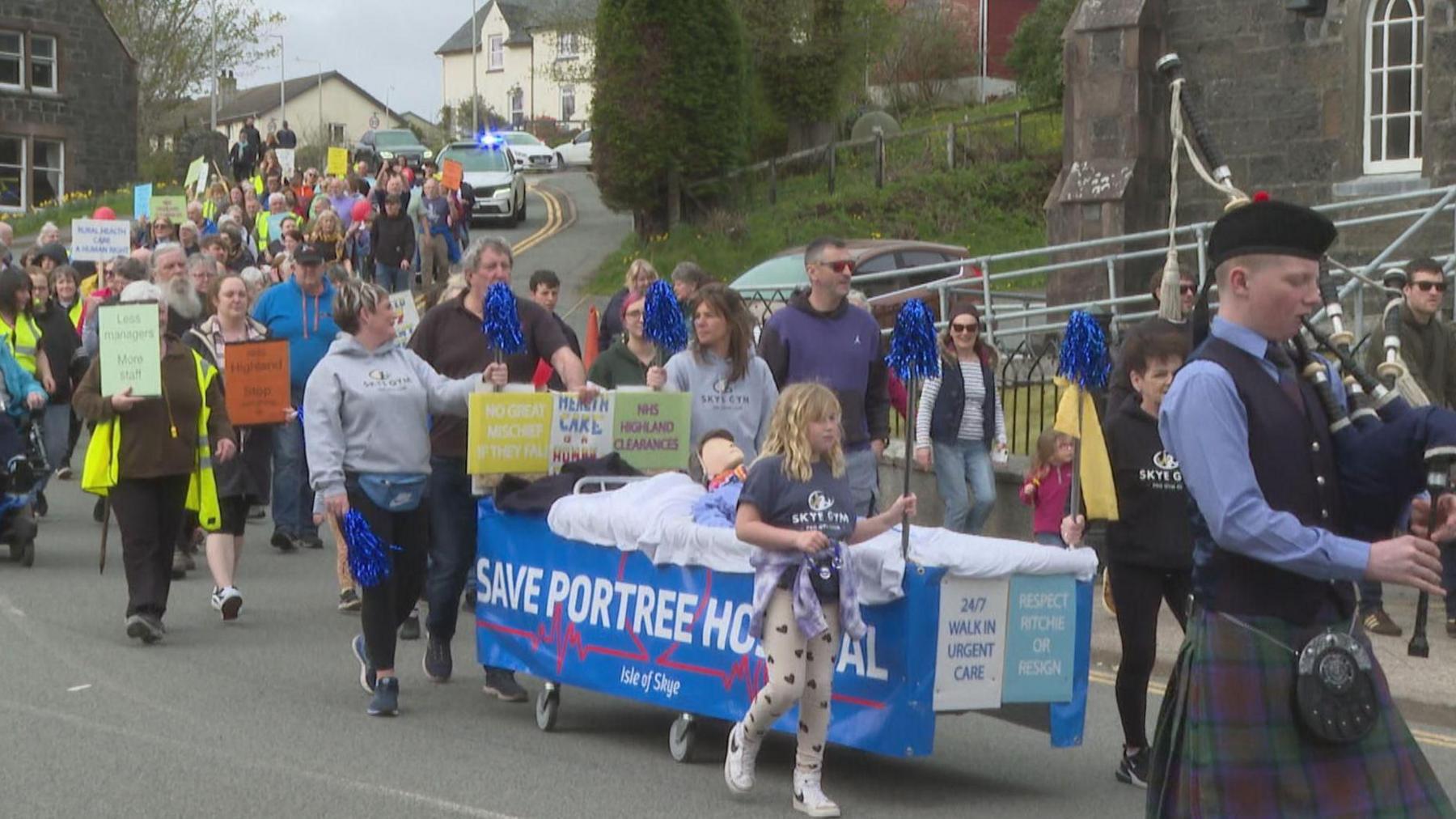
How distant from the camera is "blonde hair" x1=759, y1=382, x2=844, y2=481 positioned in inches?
307

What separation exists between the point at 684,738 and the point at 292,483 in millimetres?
7215

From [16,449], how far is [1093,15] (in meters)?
14.2

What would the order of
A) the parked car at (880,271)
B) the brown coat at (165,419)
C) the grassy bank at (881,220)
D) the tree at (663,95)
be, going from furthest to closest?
the tree at (663,95)
the grassy bank at (881,220)
the parked car at (880,271)
the brown coat at (165,419)

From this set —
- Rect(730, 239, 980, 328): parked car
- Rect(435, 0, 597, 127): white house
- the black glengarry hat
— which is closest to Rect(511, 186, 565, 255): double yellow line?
Rect(730, 239, 980, 328): parked car

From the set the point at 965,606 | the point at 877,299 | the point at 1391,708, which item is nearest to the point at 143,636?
the point at 965,606

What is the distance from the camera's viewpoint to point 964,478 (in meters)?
13.9

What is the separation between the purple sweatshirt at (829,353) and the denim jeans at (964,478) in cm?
358

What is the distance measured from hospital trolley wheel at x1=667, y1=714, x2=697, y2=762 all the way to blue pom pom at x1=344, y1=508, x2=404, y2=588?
5.08ft

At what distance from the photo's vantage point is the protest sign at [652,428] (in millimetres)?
9734

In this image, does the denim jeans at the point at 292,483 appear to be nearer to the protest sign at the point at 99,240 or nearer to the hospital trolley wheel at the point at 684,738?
the hospital trolley wheel at the point at 684,738

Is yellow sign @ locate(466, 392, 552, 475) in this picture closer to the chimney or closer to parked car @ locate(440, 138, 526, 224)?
parked car @ locate(440, 138, 526, 224)

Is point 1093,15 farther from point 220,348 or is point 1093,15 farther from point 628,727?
point 628,727

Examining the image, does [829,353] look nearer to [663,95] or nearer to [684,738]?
[684,738]

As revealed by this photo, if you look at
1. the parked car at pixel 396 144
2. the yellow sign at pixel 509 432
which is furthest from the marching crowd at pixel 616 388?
the parked car at pixel 396 144
